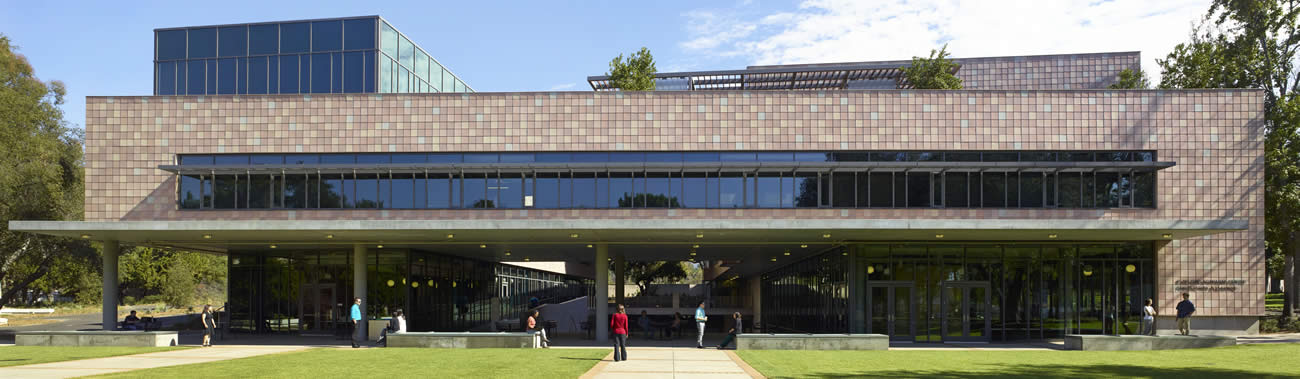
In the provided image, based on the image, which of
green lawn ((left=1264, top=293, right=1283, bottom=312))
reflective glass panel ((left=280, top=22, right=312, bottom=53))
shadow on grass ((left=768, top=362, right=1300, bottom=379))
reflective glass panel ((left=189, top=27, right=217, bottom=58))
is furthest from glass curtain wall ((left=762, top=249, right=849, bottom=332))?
A: reflective glass panel ((left=189, top=27, right=217, bottom=58))

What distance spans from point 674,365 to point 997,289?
1407 cm

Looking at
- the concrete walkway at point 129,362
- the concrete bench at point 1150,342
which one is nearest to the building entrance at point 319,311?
the concrete walkway at point 129,362

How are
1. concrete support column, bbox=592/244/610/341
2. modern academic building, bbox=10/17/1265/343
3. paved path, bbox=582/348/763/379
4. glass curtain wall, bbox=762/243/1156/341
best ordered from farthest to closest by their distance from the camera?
modern academic building, bbox=10/17/1265/343, glass curtain wall, bbox=762/243/1156/341, concrete support column, bbox=592/244/610/341, paved path, bbox=582/348/763/379

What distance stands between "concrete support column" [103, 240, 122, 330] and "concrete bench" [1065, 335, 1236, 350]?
93.3 ft

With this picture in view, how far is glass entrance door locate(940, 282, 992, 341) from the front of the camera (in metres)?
29.7

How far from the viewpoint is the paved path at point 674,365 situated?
58.8 ft

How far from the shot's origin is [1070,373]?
18.3m

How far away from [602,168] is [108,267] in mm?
15620

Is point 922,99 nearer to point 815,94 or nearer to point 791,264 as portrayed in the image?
point 815,94

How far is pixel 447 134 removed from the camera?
103ft

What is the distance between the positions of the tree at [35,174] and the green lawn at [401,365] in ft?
86.5

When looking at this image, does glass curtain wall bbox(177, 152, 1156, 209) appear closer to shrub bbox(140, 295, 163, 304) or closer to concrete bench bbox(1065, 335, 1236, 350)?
concrete bench bbox(1065, 335, 1236, 350)

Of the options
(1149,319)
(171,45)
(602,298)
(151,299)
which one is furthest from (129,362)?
(151,299)

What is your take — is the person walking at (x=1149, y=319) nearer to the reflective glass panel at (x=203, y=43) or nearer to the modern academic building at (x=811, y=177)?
the modern academic building at (x=811, y=177)
